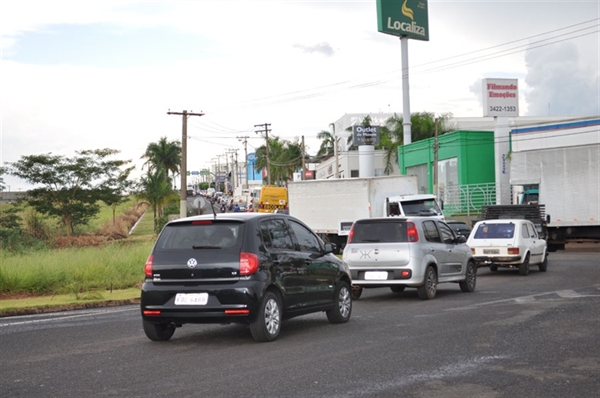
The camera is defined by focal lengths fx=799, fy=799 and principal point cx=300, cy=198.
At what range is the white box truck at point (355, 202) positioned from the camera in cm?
3478

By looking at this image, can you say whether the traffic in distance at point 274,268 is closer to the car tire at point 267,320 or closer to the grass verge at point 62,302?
the car tire at point 267,320

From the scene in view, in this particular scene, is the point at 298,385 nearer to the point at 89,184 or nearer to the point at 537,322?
the point at 537,322

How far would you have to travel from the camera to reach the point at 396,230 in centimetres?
1627

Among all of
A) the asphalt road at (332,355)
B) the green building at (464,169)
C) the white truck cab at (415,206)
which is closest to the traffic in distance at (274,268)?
the asphalt road at (332,355)

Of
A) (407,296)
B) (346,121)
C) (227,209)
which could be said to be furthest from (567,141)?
(346,121)

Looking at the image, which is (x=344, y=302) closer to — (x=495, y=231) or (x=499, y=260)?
(x=499, y=260)

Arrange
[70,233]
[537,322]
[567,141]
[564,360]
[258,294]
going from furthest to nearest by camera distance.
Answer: [70,233] → [567,141] → [537,322] → [258,294] → [564,360]

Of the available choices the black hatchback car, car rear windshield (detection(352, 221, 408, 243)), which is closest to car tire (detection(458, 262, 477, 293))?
car rear windshield (detection(352, 221, 408, 243))

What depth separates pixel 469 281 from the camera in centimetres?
1834

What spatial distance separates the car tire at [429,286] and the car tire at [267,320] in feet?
20.1

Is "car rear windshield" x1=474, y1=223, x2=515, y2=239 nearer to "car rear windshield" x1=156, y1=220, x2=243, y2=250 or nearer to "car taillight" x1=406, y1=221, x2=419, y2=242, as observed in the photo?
"car taillight" x1=406, y1=221, x2=419, y2=242

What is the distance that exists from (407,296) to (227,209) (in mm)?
83514

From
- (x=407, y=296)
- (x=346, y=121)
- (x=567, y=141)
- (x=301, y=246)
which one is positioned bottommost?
(x=407, y=296)

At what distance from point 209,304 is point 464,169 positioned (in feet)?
165
